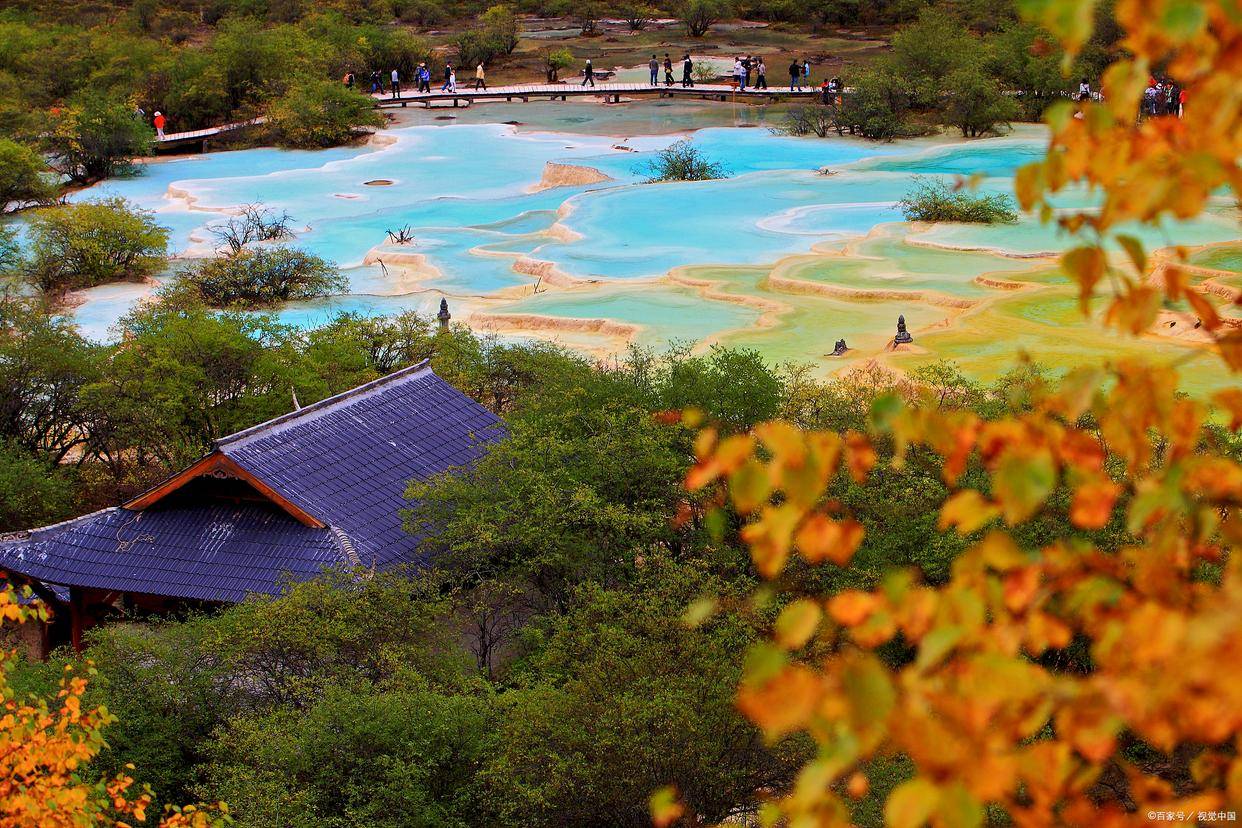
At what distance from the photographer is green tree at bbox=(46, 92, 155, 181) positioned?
116ft

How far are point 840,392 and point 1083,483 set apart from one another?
1465cm

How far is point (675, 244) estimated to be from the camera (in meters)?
28.5

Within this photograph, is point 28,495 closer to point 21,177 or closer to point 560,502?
point 560,502

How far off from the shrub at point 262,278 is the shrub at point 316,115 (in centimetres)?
1423

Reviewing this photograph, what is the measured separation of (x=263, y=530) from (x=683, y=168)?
2224 cm

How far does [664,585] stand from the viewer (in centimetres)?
1130

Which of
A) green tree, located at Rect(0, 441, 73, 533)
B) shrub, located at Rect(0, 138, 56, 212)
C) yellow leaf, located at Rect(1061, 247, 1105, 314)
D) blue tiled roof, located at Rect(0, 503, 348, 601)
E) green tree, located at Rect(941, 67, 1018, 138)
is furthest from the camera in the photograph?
green tree, located at Rect(941, 67, 1018, 138)

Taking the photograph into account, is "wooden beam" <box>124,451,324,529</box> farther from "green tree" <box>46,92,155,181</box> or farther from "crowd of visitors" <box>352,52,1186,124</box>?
"crowd of visitors" <box>352,52,1186,124</box>

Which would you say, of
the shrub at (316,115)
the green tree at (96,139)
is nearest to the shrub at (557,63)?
the shrub at (316,115)

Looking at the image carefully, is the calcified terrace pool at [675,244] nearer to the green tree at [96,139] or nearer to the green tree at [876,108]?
the green tree at [876,108]

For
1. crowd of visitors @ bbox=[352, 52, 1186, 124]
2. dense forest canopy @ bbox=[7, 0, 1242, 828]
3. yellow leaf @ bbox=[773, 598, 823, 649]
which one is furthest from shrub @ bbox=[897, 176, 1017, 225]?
yellow leaf @ bbox=[773, 598, 823, 649]

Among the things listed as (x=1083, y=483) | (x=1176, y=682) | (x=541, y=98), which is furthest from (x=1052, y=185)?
(x=541, y=98)

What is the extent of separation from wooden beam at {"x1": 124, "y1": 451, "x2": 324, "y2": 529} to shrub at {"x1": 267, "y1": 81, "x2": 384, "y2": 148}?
89.7 ft

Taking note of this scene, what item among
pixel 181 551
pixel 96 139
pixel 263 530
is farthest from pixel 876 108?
pixel 181 551
